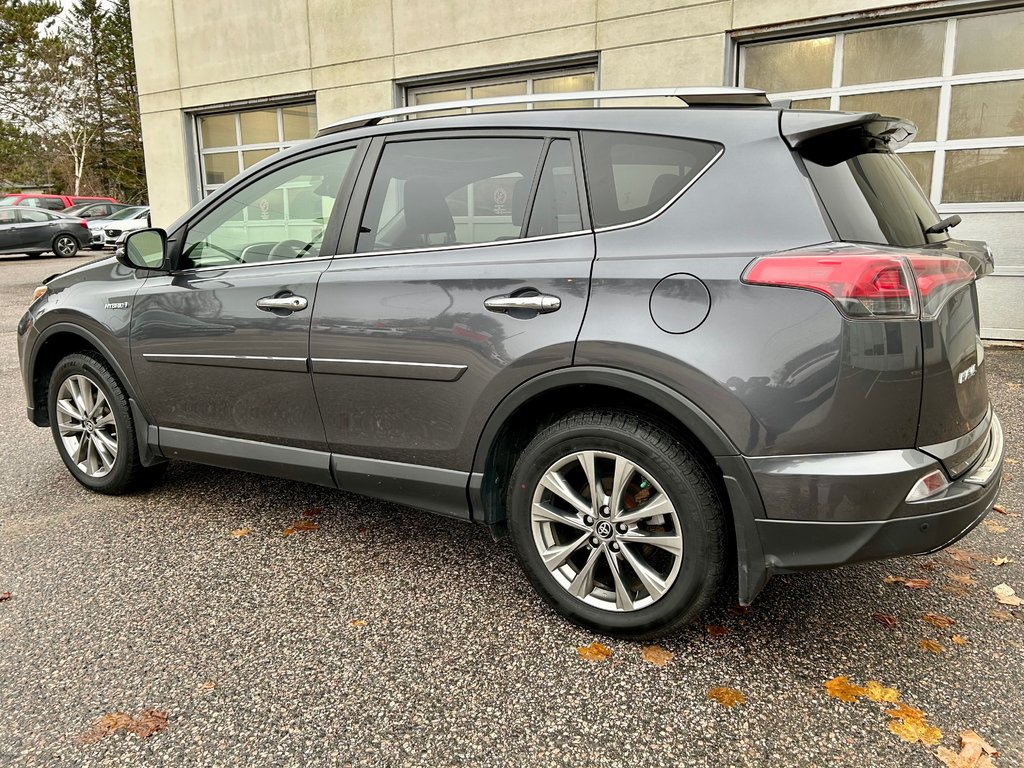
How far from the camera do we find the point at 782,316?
7.17ft

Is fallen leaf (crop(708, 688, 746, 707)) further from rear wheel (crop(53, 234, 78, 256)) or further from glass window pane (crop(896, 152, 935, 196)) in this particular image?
rear wheel (crop(53, 234, 78, 256))

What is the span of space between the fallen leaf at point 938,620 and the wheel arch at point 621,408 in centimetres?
86

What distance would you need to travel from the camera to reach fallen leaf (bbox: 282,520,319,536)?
3619 mm

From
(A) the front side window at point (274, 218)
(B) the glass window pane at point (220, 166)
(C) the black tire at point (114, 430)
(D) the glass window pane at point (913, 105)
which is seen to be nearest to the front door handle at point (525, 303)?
(A) the front side window at point (274, 218)

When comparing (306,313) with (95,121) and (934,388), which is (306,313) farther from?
(95,121)

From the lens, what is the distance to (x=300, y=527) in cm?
367

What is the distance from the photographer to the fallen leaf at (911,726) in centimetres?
215

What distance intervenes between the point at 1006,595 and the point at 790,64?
6879 mm

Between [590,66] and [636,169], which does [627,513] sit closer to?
[636,169]

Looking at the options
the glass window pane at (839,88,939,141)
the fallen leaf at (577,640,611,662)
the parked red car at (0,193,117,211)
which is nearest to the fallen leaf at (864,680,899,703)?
the fallen leaf at (577,640,611,662)

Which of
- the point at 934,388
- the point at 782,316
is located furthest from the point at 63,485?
the point at 934,388

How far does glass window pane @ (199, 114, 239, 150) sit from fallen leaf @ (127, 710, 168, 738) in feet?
40.7

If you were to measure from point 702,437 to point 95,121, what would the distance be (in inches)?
2155

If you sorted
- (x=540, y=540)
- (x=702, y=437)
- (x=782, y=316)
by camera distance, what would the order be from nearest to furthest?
(x=782, y=316)
(x=702, y=437)
(x=540, y=540)
